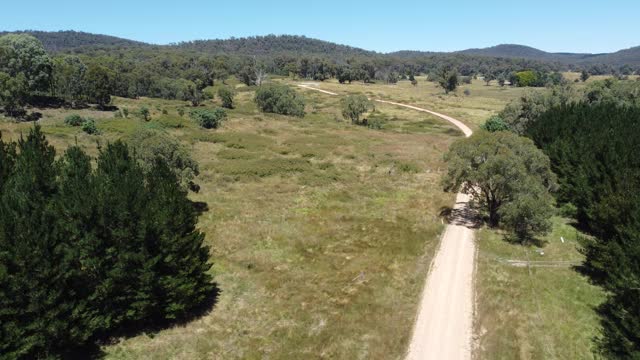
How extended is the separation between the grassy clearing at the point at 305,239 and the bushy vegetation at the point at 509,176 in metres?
6.50

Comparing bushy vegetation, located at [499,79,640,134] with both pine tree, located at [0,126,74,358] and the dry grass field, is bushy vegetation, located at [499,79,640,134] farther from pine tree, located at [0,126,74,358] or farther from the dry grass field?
pine tree, located at [0,126,74,358]

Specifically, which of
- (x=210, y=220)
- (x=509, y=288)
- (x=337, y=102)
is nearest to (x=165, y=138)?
(x=210, y=220)

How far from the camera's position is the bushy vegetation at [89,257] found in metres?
21.3

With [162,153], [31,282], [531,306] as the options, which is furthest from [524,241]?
[31,282]

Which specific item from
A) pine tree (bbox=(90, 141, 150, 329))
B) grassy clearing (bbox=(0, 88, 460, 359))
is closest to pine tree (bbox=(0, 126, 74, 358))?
pine tree (bbox=(90, 141, 150, 329))

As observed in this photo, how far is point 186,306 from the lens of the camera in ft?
93.7

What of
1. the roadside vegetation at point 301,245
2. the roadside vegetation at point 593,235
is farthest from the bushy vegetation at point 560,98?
the roadside vegetation at point 301,245

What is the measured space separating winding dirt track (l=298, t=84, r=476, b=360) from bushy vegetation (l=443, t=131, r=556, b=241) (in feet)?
15.1

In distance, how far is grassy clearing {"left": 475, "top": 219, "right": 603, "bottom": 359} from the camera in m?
26.3

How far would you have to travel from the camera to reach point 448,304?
3072cm

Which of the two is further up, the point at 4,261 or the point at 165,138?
the point at 165,138

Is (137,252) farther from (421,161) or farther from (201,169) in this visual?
(421,161)

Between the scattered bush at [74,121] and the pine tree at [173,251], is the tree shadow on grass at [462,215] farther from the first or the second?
the scattered bush at [74,121]

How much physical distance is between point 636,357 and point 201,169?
55.6 metres
